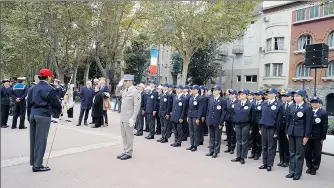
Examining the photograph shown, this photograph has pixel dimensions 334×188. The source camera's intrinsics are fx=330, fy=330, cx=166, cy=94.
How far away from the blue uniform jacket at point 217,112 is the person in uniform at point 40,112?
13.1 feet

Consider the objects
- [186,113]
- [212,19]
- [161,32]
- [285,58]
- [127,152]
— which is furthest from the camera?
[285,58]

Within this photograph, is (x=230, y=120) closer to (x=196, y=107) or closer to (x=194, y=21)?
(x=196, y=107)

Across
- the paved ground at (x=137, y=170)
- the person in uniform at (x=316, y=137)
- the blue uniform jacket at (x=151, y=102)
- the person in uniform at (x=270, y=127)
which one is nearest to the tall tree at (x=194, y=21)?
the blue uniform jacket at (x=151, y=102)

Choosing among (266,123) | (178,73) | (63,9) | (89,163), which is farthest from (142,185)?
(178,73)

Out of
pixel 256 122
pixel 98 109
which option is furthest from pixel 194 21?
pixel 256 122

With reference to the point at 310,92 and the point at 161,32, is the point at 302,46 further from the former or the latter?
the point at 161,32

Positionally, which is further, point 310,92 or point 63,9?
point 310,92

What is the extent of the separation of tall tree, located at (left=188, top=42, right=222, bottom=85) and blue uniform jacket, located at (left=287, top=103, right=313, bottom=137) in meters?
27.1

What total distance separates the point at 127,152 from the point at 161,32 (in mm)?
17756

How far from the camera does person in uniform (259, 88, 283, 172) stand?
7.54m

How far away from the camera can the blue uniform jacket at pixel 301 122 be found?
6.87 meters

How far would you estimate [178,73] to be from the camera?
125ft

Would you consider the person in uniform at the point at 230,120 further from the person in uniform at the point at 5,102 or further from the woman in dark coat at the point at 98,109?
the person in uniform at the point at 5,102

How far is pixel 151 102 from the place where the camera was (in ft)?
37.4
